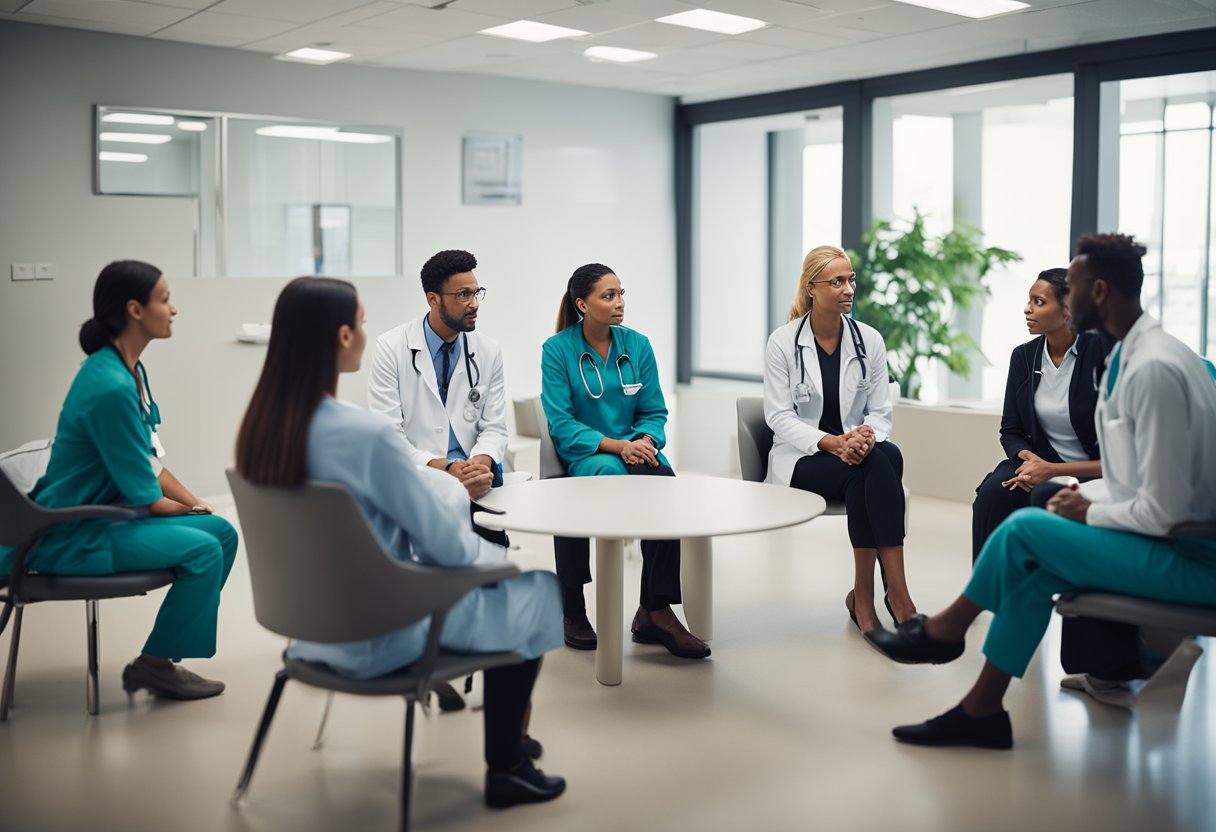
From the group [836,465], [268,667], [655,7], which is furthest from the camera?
[655,7]

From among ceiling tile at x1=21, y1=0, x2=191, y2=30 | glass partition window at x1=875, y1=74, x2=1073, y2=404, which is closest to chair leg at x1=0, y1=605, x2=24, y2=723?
ceiling tile at x1=21, y1=0, x2=191, y2=30

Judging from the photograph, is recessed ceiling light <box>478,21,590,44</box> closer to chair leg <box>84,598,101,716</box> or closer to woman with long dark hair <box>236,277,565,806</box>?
chair leg <box>84,598,101,716</box>

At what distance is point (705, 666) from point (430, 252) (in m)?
4.70

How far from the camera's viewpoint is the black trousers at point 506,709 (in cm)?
285

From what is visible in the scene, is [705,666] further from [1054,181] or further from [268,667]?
[1054,181]

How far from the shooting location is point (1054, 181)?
898cm

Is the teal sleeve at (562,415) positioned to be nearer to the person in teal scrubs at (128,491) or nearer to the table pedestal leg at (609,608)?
the table pedestal leg at (609,608)

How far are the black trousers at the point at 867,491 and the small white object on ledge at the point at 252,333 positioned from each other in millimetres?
3749

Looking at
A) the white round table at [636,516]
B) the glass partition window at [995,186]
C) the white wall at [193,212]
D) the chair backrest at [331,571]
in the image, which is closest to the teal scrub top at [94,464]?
the chair backrest at [331,571]

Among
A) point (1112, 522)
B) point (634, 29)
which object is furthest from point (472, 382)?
point (634, 29)

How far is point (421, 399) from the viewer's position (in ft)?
14.3

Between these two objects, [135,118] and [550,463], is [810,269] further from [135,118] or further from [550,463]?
[135,118]

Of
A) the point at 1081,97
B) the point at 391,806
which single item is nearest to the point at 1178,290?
the point at 1081,97

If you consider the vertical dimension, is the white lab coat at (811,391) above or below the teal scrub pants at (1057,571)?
above
